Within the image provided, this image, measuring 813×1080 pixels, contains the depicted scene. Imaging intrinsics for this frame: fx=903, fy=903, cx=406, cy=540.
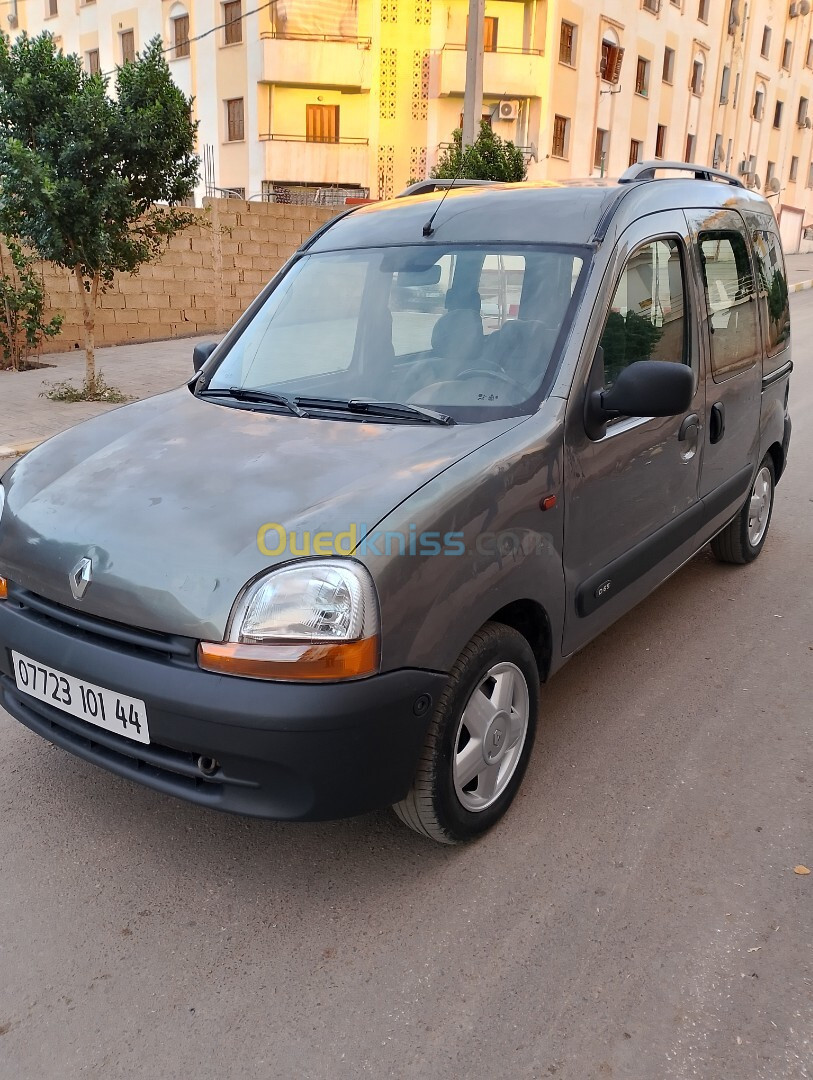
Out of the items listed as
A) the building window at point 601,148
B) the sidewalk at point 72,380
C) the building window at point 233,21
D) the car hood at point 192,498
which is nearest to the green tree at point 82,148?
the sidewalk at point 72,380

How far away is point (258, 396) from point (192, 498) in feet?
2.74

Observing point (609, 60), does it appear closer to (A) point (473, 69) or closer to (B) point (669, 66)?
(B) point (669, 66)

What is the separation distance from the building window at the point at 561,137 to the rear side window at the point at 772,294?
2935 centimetres

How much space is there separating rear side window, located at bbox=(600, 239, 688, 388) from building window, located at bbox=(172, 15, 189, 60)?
34.2 meters

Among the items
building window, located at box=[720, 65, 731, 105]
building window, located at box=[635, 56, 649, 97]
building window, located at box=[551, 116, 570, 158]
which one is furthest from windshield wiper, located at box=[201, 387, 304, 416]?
building window, located at box=[720, 65, 731, 105]

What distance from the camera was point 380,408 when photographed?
2877mm

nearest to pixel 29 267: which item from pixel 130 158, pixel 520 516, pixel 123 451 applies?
pixel 130 158

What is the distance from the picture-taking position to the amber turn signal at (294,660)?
7.03ft

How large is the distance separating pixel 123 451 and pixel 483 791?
152 centimetres

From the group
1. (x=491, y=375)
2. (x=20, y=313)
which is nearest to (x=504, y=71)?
(x=20, y=313)

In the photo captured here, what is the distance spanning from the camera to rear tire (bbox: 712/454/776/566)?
4.91 m

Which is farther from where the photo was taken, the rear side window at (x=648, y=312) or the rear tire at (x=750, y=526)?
the rear tire at (x=750, y=526)

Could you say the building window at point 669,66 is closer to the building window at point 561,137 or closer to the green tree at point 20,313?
the building window at point 561,137

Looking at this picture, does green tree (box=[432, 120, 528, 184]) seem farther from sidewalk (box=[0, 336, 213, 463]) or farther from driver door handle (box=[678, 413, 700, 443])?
driver door handle (box=[678, 413, 700, 443])
